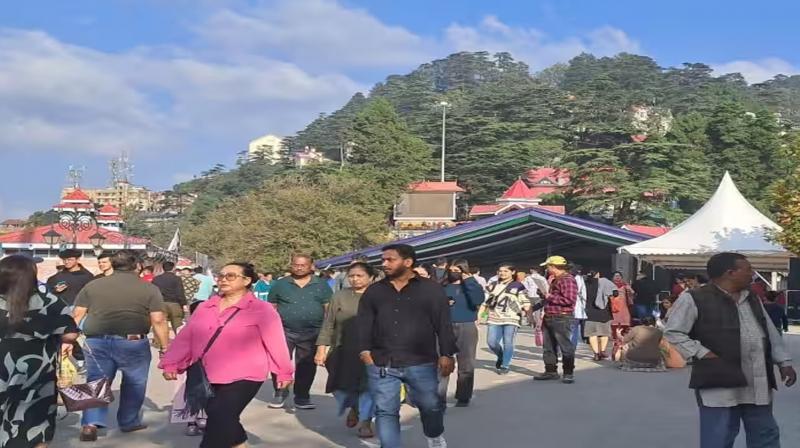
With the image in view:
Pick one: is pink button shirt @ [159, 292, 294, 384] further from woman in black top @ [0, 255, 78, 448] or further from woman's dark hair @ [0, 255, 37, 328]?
woman's dark hair @ [0, 255, 37, 328]

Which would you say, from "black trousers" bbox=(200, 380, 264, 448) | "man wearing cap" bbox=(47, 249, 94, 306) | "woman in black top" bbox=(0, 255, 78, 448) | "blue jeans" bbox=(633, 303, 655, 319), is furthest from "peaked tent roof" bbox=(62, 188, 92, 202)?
"woman in black top" bbox=(0, 255, 78, 448)

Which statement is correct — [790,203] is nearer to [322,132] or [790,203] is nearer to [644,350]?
[644,350]

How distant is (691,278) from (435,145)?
210 ft

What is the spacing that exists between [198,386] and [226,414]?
2.72ft

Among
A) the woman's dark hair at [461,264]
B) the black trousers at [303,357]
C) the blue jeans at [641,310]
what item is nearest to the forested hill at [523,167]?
the blue jeans at [641,310]

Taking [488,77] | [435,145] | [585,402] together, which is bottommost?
[585,402]

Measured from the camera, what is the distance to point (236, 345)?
19.1ft

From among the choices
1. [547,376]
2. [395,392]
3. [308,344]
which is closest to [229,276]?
[395,392]

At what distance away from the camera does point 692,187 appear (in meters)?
50.2

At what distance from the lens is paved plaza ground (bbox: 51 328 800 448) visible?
25.6ft

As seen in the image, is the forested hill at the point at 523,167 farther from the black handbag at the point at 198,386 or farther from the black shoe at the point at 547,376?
the black handbag at the point at 198,386

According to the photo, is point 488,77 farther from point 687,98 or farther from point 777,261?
point 777,261

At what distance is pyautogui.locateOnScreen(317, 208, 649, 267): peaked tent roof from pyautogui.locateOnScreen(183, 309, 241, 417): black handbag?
655 inches

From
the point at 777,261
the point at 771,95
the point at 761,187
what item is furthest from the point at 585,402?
the point at 771,95
